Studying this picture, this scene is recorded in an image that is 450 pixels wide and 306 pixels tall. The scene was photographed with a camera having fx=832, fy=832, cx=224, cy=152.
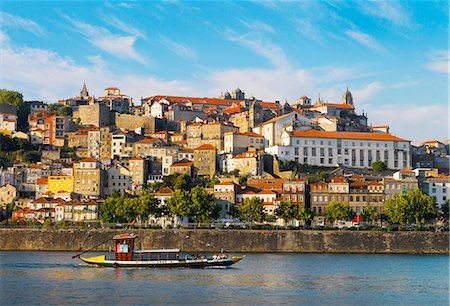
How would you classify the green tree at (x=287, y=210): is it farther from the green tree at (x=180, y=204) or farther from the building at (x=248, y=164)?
the building at (x=248, y=164)

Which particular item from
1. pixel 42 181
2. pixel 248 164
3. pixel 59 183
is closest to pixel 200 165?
pixel 248 164

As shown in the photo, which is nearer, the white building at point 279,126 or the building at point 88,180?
the building at point 88,180

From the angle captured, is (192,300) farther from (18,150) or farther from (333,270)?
(18,150)

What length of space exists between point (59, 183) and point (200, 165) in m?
15.2

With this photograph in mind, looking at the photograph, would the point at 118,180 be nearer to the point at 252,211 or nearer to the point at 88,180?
the point at 88,180

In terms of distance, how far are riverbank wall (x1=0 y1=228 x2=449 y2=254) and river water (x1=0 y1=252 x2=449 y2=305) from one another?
7925mm

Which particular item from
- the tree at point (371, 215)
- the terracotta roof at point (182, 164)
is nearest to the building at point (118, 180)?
the terracotta roof at point (182, 164)

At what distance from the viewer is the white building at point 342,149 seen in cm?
9169

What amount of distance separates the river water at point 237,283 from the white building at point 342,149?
121ft

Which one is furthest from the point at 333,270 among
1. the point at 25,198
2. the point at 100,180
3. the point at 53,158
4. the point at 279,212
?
the point at 53,158

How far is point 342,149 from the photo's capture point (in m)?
94.1

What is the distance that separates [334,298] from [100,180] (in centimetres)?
5179

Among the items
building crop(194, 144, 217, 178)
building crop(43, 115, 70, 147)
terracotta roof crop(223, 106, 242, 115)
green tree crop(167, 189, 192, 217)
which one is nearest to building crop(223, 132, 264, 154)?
building crop(194, 144, 217, 178)

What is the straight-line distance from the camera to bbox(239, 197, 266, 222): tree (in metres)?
71.0
